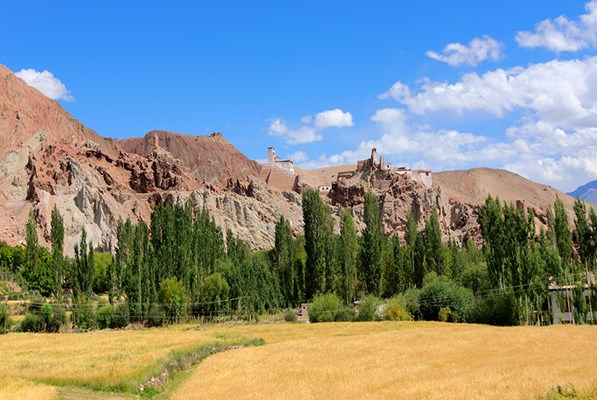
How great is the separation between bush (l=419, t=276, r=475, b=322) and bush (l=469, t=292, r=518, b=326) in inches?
109

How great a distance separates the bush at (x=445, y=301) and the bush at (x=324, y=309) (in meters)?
8.40

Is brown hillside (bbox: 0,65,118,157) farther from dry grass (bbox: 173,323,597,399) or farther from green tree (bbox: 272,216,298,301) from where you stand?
dry grass (bbox: 173,323,597,399)

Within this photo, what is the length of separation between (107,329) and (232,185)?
10991cm

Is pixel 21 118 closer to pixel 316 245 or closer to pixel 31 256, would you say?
pixel 31 256

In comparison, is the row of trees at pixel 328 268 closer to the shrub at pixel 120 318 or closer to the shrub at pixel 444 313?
the shrub at pixel 120 318

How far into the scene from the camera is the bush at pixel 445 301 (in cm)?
5850

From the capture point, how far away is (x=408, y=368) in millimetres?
25375

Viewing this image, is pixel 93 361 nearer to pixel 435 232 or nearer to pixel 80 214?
pixel 435 232

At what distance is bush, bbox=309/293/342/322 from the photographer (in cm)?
6153

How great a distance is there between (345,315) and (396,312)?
5.06 metres

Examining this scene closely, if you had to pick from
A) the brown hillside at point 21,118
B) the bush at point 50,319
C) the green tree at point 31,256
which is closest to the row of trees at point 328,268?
the green tree at point 31,256

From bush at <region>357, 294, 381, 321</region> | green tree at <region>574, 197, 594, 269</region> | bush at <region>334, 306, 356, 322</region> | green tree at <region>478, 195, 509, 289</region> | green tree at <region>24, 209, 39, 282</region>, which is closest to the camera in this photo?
green tree at <region>478, 195, 509, 289</region>

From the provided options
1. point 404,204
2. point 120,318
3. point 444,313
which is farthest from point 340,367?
point 404,204

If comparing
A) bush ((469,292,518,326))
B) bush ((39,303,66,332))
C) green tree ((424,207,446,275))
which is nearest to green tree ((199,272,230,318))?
bush ((39,303,66,332))
